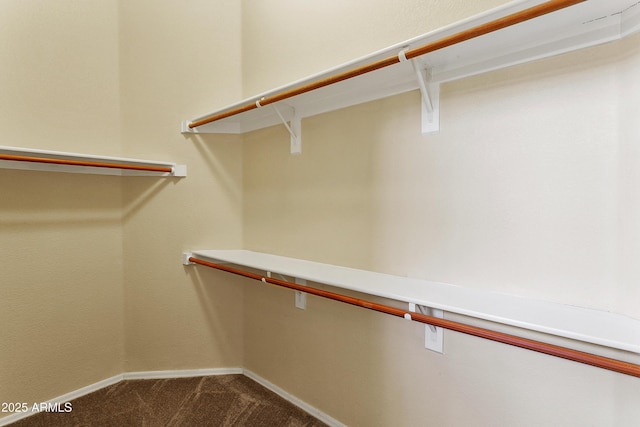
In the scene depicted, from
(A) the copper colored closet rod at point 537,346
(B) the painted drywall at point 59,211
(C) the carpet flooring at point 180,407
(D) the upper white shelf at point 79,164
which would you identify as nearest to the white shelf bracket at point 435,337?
(A) the copper colored closet rod at point 537,346

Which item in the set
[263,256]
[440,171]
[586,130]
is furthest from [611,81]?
[263,256]

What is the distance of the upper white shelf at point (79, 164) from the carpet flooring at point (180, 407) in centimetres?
126

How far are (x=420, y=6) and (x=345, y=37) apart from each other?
1.24 ft

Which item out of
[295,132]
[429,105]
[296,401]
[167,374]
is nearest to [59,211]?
[167,374]

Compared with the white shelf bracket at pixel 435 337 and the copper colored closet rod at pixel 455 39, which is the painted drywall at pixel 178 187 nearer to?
the copper colored closet rod at pixel 455 39

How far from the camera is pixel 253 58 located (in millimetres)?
2051

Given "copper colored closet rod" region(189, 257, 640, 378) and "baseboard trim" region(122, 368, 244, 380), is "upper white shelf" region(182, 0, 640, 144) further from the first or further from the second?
"baseboard trim" region(122, 368, 244, 380)

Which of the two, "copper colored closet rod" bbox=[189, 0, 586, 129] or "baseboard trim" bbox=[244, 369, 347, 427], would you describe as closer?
"copper colored closet rod" bbox=[189, 0, 586, 129]

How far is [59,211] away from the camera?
6.02ft

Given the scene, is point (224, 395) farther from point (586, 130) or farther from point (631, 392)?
point (586, 130)

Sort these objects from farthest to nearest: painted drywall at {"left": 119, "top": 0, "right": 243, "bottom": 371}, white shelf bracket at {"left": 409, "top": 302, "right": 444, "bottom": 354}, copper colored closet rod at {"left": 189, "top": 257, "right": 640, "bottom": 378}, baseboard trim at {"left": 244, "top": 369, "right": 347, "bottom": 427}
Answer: painted drywall at {"left": 119, "top": 0, "right": 243, "bottom": 371}, baseboard trim at {"left": 244, "top": 369, "right": 347, "bottom": 427}, white shelf bracket at {"left": 409, "top": 302, "right": 444, "bottom": 354}, copper colored closet rod at {"left": 189, "top": 257, "right": 640, "bottom": 378}

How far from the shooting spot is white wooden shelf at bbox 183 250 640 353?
0.81m

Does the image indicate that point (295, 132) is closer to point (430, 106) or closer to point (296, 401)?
point (430, 106)

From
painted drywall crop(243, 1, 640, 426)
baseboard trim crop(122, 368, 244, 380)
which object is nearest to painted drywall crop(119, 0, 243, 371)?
baseboard trim crop(122, 368, 244, 380)
